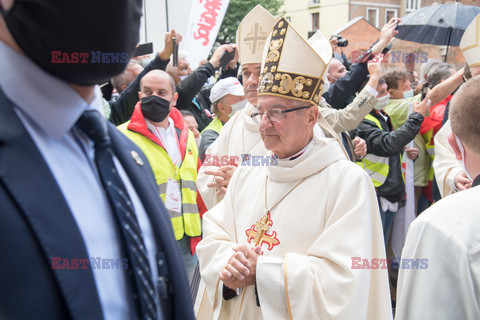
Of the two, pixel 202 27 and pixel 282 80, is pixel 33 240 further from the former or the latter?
pixel 202 27

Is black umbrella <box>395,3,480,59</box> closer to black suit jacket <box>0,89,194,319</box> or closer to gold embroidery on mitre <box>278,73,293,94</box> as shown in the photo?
gold embroidery on mitre <box>278,73,293,94</box>

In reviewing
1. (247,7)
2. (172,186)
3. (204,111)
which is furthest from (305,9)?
(172,186)

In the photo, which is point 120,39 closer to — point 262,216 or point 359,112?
point 262,216

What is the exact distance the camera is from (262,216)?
8.89ft

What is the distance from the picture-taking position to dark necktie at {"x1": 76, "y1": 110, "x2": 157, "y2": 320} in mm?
1004

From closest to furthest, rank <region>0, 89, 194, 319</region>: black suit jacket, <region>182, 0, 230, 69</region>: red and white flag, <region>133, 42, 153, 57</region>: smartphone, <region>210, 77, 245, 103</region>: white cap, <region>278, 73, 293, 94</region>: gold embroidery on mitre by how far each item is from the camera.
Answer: <region>0, 89, 194, 319</region>: black suit jacket < <region>278, 73, 293, 94</region>: gold embroidery on mitre < <region>210, 77, 245, 103</region>: white cap < <region>133, 42, 153, 57</region>: smartphone < <region>182, 0, 230, 69</region>: red and white flag

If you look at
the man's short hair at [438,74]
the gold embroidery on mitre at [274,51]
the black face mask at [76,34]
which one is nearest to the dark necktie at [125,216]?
the black face mask at [76,34]

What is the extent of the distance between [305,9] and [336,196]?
1475 inches

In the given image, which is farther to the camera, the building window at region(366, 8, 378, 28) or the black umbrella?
the building window at region(366, 8, 378, 28)

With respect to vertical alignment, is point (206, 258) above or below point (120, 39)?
below

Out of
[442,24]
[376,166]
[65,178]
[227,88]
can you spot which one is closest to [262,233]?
[65,178]

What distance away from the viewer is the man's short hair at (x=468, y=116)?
1826 millimetres

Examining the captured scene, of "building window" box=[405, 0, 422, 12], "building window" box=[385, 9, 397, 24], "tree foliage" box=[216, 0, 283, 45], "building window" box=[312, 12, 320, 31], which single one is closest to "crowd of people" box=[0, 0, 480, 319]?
"tree foliage" box=[216, 0, 283, 45]

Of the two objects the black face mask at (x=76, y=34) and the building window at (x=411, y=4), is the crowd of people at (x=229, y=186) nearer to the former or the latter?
the black face mask at (x=76, y=34)
